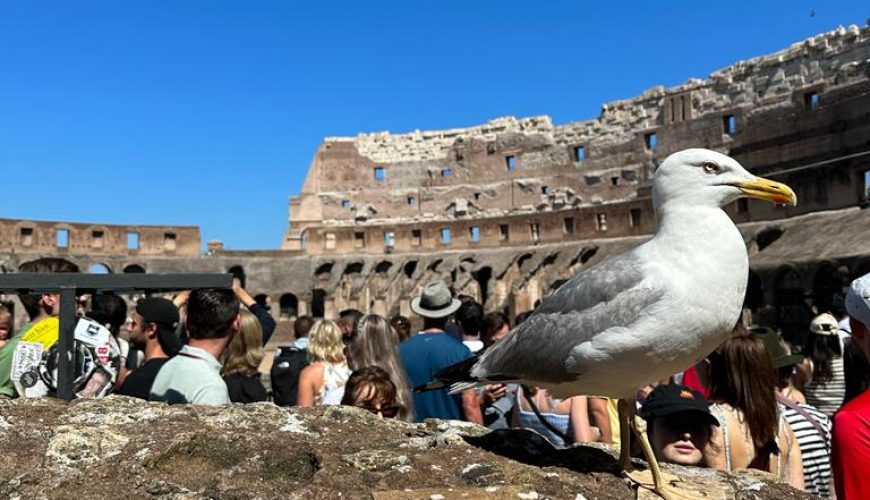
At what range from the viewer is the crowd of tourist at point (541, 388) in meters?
3.08

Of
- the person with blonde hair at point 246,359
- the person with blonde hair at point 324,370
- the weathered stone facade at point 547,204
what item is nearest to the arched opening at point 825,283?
the weathered stone facade at point 547,204

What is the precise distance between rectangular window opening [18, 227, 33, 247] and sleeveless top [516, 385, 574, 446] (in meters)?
35.1

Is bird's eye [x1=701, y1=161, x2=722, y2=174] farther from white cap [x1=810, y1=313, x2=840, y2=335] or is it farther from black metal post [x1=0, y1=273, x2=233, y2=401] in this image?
white cap [x1=810, y1=313, x2=840, y2=335]

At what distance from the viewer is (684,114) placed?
3503 centimetres

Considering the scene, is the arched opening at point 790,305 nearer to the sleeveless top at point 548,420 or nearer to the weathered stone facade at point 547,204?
the weathered stone facade at point 547,204

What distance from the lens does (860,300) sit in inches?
84.0

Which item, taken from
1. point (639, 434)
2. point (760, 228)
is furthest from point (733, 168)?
point (760, 228)

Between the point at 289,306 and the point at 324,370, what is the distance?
31301mm

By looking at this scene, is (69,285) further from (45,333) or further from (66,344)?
(45,333)

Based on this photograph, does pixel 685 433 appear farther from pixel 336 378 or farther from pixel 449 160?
pixel 449 160

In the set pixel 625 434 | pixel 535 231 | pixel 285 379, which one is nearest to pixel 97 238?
pixel 535 231

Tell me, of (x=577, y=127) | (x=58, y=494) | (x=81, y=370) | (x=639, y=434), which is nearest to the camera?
(x=58, y=494)

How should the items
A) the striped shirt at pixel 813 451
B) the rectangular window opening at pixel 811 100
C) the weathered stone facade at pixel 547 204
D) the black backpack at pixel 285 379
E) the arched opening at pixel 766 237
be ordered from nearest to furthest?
the striped shirt at pixel 813 451, the black backpack at pixel 285 379, the weathered stone facade at pixel 547 204, the arched opening at pixel 766 237, the rectangular window opening at pixel 811 100

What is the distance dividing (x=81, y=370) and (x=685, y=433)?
3201mm
